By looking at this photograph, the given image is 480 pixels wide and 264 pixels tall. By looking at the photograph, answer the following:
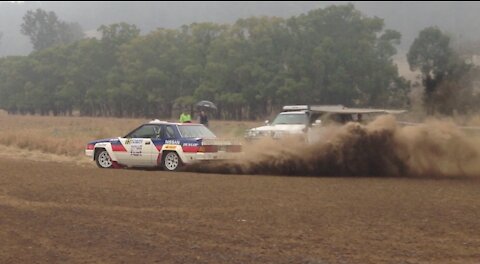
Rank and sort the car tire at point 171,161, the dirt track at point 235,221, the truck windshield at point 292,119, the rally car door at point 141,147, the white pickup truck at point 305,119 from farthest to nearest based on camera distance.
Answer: the truck windshield at point 292,119, the white pickup truck at point 305,119, the rally car door at point 141,147, the car tire at point 171,161, the dirt track at point 235,221

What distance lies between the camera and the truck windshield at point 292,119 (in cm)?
1883

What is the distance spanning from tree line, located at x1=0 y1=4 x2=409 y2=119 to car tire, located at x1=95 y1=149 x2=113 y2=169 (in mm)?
37255

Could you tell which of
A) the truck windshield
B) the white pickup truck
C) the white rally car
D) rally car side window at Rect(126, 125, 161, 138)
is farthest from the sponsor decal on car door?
the truck windshield

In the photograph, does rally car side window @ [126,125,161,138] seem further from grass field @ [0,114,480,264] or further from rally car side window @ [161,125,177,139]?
grass field @ [0,114,480,264]

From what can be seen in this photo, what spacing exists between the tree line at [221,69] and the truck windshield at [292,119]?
32355 mm

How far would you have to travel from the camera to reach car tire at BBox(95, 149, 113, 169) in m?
16.5

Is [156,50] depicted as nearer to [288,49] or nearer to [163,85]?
[163,85]

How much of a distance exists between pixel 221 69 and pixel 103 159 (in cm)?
5602

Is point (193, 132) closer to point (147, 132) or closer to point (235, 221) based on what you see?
point (147, 132)

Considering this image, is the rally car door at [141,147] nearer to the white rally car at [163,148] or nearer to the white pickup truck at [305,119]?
the white rally car at [163,148]

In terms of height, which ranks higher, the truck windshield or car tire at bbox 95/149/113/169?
the truck windshield

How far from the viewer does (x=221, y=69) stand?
236ft

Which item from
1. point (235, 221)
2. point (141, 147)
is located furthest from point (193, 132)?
point (235, 221)

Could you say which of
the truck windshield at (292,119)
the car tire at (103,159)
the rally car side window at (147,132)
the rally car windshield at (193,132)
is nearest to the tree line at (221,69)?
the truck windshield at (292,119)
